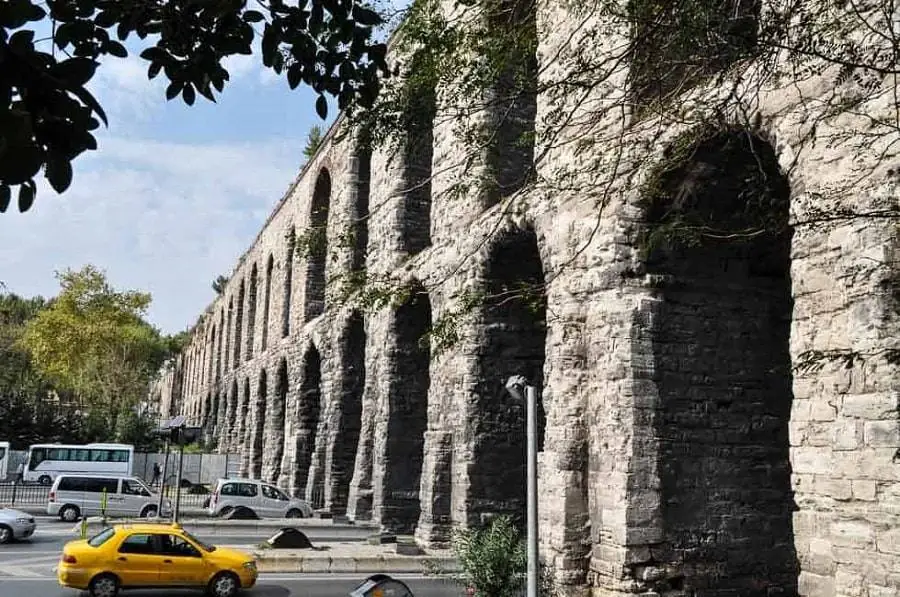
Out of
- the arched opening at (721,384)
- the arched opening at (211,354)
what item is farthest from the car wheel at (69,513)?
the arched opening at (211,354)

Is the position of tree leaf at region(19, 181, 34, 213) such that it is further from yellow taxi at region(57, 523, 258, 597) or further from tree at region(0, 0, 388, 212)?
yellow taxi at region(57, 523, 258, 597)

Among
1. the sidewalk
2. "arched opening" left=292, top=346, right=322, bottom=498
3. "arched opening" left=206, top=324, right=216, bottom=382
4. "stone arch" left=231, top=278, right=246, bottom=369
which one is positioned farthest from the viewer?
"arched opening" left=206, top=324, right=216, bottom=382

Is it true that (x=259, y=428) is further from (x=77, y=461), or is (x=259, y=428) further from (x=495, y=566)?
(x=495, y=566)

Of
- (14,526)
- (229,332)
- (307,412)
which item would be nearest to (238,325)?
(229,332)

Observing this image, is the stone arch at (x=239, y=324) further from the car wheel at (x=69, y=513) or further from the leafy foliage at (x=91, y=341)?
the car wheel at (x=69, y=513)

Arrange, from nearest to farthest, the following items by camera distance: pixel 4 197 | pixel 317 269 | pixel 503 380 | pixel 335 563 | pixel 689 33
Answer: pixel 4 197
pixel 689 33
pixel 335 563
pixel 503 380
pixel 317 269

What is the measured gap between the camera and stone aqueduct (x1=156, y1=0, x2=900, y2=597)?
711 centimetres

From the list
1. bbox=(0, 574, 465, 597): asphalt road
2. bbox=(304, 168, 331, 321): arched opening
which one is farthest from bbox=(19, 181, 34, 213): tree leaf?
bbox=(304, 168, 331, 321): arched opening

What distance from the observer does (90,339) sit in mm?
49938

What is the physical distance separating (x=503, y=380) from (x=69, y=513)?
49.4 ft

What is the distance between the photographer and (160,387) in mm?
97125

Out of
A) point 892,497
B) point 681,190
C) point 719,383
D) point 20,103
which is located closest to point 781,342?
point 719,383

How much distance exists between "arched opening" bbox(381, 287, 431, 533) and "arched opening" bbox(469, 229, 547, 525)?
137 inches

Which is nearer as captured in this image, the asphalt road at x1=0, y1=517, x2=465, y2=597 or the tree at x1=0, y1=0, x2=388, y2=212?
the tree at x1=0, y1=0, x2=388, y2=212
